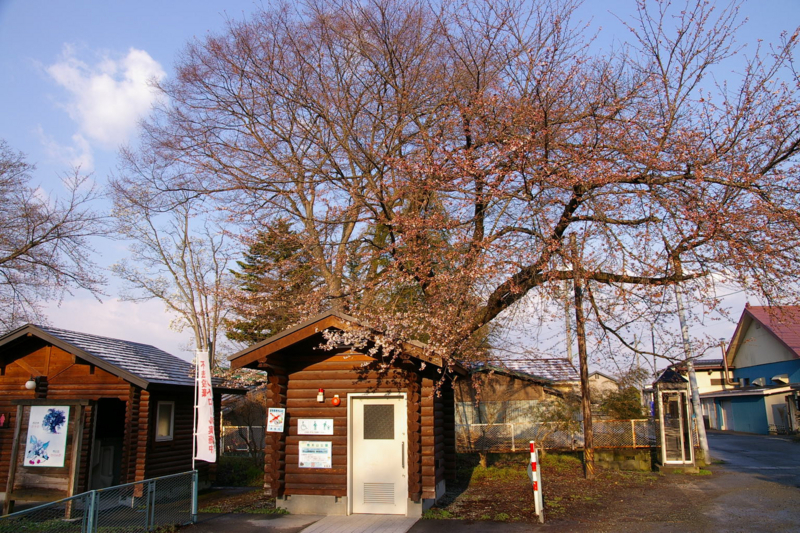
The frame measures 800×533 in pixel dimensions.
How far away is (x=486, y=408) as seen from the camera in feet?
77.8

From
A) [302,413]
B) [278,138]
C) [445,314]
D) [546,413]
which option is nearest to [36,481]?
[302,413]

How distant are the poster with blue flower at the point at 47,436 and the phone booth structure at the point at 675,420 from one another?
16311mm

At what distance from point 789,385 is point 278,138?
34.5 metres

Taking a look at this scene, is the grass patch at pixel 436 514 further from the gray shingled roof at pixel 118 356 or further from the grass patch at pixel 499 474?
the gray shingled roof at pixel 118 356

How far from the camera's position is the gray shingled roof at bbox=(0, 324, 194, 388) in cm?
1359

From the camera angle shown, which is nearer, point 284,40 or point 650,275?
point 650,275

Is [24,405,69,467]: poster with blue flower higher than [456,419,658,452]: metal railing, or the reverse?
[24,405,69,467]: poster with blue flower

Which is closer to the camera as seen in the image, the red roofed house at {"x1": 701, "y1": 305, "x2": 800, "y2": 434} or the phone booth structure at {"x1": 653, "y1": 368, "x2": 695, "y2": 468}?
the phone booth structure at {"x1": 653, "y1": 368, "x2": 695, "y2": 468}

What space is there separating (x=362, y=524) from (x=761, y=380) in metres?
41.2

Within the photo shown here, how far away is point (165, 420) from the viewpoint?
15.6 metres

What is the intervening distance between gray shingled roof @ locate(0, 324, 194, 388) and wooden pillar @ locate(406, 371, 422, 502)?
262 inches

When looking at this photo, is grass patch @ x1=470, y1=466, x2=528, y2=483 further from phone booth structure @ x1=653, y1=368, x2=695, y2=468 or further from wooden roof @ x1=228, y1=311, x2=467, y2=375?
wooden roof @ x1=228, y1=311, x2=467, y2=375

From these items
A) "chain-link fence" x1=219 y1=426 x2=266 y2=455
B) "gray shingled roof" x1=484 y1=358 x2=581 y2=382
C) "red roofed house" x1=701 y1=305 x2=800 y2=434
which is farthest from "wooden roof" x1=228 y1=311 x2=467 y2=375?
"red roofed house" x1=701 y1=305 x2=800 y2=434

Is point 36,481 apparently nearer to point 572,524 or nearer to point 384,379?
point 384,379
